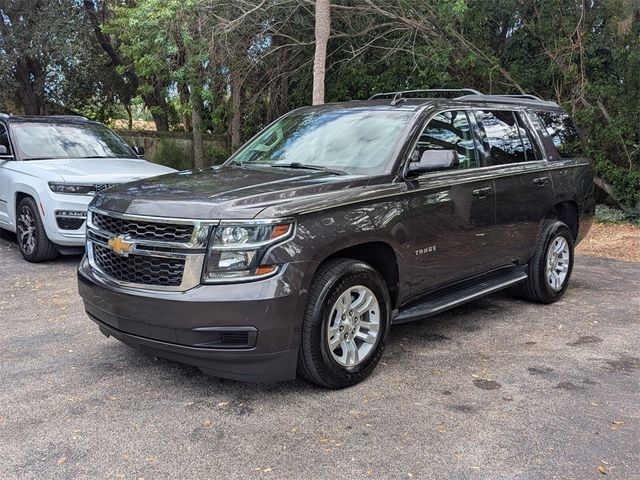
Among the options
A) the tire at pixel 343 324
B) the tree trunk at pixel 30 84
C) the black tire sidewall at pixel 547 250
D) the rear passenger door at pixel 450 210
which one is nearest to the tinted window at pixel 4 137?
the rear passenger door at pixel 450 210

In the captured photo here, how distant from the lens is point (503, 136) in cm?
553

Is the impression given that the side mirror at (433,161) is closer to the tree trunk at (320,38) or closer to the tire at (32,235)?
the tire at (32,235)

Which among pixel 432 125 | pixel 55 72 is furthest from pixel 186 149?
pixel 432 125

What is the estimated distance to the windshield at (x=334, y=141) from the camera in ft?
14.9

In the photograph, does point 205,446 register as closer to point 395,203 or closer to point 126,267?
point 126,267

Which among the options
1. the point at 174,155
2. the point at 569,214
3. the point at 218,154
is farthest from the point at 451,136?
the point at 174,155

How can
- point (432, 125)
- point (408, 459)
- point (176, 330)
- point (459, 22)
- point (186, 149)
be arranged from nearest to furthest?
point (408, 459)
point (176, 330)
point (432, 125)
point (459, 22)
point (186, 149)

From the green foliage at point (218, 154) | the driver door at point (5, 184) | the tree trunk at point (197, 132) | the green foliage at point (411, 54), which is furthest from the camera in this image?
the green foliage at point (218, 154)

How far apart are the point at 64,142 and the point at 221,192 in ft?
18.6

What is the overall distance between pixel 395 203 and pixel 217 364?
1.64 m

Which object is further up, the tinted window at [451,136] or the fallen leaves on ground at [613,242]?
the tinted window at [451,136]

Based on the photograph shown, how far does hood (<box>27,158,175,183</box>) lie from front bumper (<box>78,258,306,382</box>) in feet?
13.3

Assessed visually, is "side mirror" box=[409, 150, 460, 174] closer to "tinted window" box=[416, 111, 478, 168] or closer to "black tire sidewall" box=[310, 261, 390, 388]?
"tinted window" box=[416, 111, 478, 168]

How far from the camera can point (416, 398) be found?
388cm
